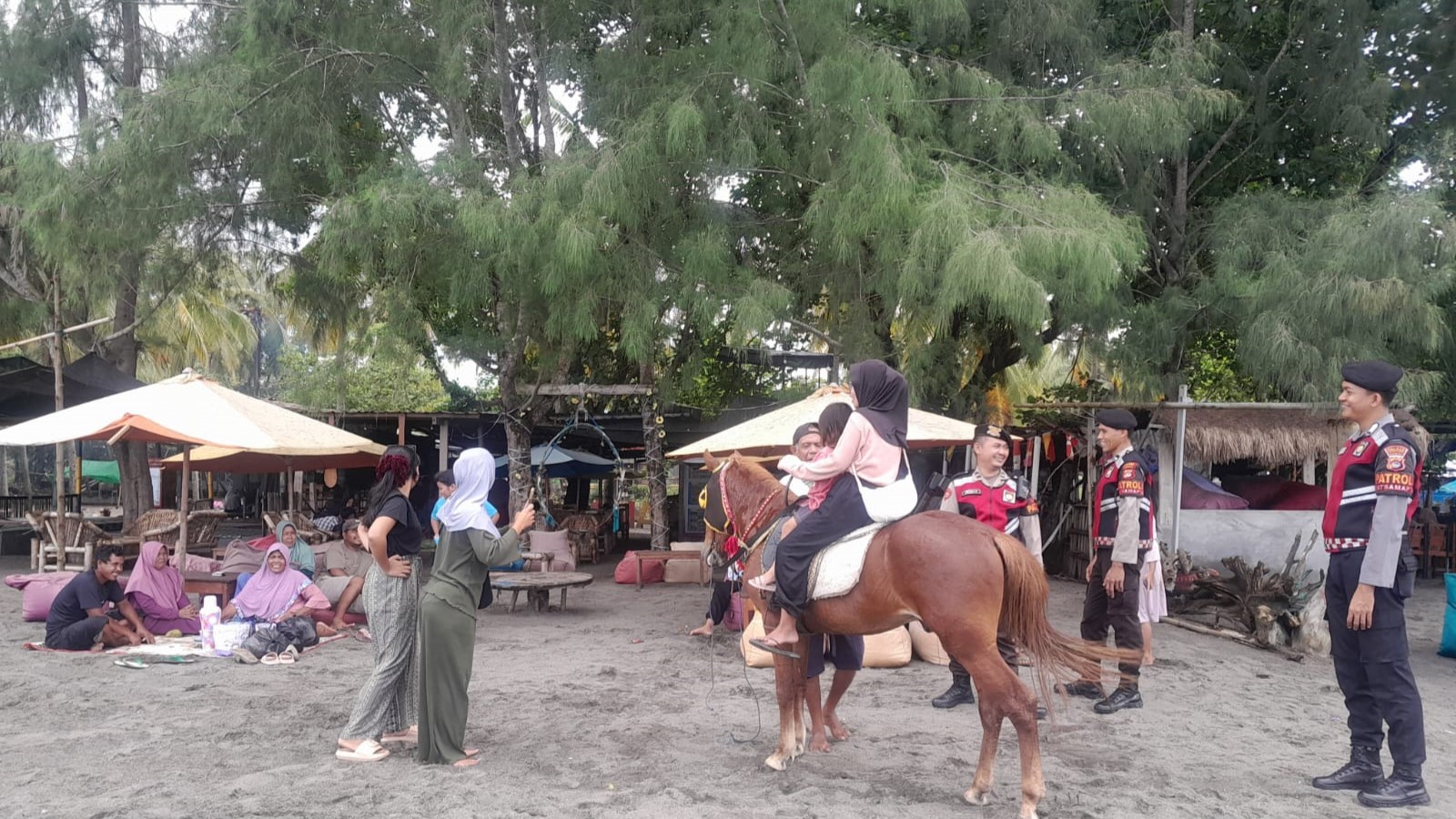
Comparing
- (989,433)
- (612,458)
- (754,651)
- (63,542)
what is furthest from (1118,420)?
(612,458)

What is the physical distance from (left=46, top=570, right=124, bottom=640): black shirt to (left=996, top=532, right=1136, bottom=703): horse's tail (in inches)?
285

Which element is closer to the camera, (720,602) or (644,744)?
(644,744)

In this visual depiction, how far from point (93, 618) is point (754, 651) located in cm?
526

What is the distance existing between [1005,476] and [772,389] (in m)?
9.61

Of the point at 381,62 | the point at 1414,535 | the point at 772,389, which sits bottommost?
the point at 1414,535

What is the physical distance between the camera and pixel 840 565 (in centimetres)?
477

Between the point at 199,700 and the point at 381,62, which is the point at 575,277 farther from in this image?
the point at 199,700

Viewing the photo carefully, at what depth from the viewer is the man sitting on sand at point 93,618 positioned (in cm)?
803

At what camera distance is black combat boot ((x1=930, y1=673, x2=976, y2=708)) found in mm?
6391

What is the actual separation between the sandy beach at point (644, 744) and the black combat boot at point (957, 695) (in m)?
0.12

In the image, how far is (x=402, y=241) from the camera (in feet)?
36.6

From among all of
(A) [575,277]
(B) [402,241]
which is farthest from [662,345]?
(B) [402,241]

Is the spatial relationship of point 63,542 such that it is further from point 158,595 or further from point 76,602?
point 76,602

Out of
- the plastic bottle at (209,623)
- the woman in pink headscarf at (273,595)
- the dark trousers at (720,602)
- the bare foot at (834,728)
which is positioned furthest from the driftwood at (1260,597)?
the plastic bottle at (209,623)
